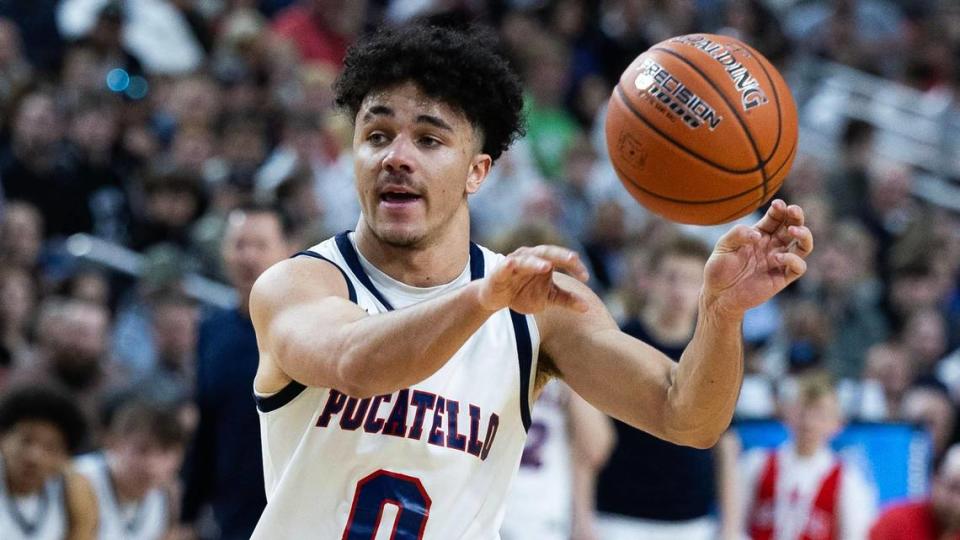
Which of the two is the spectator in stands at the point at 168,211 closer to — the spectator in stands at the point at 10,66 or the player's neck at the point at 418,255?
the spectator in stands at the point at 10,66

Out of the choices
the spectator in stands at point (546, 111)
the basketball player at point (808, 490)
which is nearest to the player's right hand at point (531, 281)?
the basketball player at point (808, 490)

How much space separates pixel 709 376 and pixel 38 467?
12.3 ft

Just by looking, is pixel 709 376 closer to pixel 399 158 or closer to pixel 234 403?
pixel 399 158

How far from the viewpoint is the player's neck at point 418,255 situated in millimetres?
3691

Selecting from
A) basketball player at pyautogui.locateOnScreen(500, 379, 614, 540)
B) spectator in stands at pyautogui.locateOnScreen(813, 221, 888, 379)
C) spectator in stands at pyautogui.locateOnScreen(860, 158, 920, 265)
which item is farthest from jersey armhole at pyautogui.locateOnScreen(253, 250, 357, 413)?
spectator in stands at pyautogui.locateOnScreen(860, 158, 920, 265)

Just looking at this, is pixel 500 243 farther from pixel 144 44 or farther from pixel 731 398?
pixel 144 44

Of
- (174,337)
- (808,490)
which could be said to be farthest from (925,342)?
(174,337)

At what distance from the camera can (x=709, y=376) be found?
3.33m

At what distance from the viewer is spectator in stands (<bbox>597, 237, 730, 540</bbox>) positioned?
653cm

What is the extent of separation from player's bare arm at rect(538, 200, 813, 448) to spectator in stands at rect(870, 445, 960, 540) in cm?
411

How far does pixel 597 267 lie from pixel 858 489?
293 centimetres

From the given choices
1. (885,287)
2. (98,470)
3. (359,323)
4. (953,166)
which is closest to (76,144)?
(98,470)

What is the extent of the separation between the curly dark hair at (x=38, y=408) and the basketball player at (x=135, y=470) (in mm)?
303

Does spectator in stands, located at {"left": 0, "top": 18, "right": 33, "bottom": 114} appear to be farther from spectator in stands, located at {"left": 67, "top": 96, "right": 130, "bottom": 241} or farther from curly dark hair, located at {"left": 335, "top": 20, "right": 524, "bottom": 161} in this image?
curly dark hair, located at {"left": 335, "top": 20, "right": 524, "bottom": 161}
